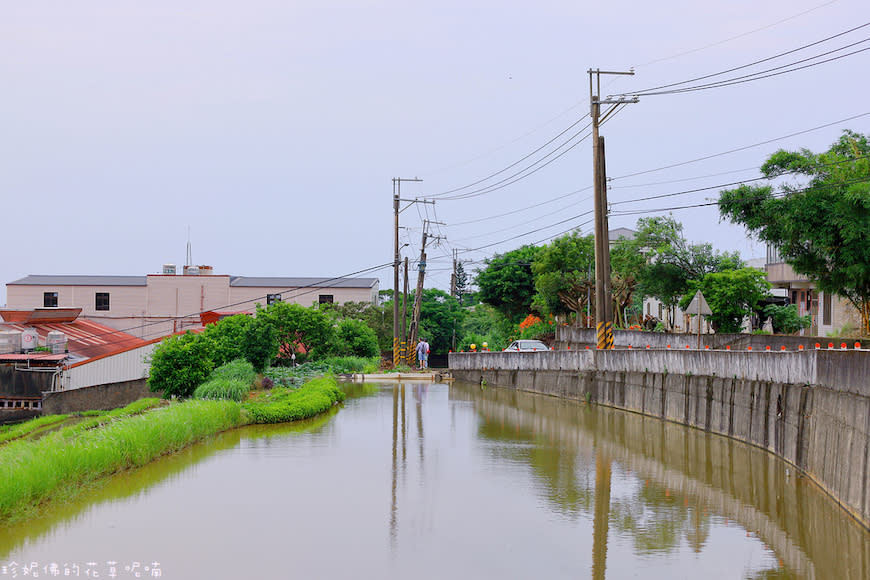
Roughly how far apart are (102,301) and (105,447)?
56.9 metres

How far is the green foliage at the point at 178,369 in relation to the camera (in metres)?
31.5

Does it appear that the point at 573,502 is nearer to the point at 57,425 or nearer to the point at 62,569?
the point at 62,569

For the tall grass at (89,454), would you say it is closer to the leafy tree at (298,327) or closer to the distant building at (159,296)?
the leafy tree at (298,327)

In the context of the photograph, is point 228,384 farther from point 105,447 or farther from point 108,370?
point 108,370

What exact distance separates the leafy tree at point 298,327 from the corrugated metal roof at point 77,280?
29.3 m

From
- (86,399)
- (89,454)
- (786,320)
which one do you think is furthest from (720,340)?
(86,399)

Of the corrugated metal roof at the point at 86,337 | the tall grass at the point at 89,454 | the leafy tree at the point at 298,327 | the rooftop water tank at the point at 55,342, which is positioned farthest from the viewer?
the corrugated metal roof at the point at 86,337

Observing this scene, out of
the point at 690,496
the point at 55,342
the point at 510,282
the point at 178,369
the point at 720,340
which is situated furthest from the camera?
the point at 510,282

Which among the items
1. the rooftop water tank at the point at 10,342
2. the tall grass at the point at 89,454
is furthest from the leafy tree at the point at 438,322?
the tall grass at the point at 89,454

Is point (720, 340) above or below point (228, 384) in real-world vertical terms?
above

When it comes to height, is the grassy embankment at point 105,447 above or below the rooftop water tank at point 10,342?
below

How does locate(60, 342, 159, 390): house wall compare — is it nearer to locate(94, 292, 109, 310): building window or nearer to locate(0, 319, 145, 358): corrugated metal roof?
locate(0, 319, 145, 358): corrugated metal roof

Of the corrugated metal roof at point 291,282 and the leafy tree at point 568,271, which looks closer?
the leafy tree at point 568,271

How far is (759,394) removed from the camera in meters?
19.3
